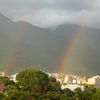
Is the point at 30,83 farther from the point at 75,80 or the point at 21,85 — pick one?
the point at 75,80

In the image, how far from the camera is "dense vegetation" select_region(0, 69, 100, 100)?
47.2m

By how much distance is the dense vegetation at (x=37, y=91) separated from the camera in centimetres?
4722

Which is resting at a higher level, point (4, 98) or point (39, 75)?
point (39, 75)

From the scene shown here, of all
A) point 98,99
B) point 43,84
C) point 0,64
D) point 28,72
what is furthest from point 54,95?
point 0,64

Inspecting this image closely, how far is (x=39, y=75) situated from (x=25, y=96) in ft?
67.2

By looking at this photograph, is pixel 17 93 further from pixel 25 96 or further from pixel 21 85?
pixel 21 85

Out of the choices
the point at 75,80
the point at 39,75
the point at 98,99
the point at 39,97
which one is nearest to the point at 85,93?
the point at 98,99

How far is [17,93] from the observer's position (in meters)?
46.7

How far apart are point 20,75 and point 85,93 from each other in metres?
15.0

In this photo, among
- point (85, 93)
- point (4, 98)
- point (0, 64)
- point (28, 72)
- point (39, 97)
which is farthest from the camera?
point (0, 64)

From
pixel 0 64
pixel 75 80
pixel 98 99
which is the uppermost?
pixel 0 64

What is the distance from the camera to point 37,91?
58.7 m

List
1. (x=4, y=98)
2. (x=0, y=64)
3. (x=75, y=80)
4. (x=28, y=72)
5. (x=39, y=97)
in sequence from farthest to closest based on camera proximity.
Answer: (x=0, y=64) → (x=75, y=80) → (x=28, y=72) → (x=39, y=97) → (x=4, y=98)

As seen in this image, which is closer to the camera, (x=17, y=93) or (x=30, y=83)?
(x=17, y=93)
